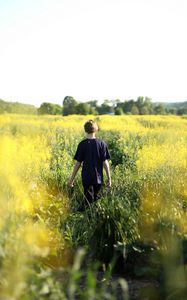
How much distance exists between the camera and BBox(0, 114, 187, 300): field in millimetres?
2547

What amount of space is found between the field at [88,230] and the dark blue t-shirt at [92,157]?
0.40 m

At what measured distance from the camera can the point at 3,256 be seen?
2664 mm

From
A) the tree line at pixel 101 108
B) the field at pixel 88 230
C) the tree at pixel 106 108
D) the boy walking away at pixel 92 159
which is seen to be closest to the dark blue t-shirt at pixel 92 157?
the boy walking away at pixel 92 159

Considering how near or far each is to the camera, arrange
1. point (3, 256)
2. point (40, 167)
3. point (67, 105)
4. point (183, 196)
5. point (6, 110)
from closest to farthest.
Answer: point (3, 256) → point (183, 196) → point (40, 167) → point (6, 110) → point (67, 105)

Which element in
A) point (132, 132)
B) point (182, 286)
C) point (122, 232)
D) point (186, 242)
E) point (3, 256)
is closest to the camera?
point (3, 256)

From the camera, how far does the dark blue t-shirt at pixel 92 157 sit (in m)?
6.05

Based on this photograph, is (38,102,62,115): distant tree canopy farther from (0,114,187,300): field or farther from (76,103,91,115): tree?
(0,114,187,300): field

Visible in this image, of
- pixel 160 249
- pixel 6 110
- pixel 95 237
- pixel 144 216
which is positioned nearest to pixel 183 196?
pixel 144 216

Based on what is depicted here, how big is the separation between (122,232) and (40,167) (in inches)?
123

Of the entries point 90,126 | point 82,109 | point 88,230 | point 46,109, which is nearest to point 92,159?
point 90,126

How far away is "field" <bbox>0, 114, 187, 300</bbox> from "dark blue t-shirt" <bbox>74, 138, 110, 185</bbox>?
0.40 metres

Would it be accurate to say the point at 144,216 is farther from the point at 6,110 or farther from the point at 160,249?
the point at 6,110

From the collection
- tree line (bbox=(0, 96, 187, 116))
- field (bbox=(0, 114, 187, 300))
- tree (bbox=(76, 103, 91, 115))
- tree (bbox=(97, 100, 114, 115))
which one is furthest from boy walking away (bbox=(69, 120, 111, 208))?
tree (bbox=(97, 100, 114, 115))

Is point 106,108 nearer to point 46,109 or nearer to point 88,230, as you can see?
point 46,109
